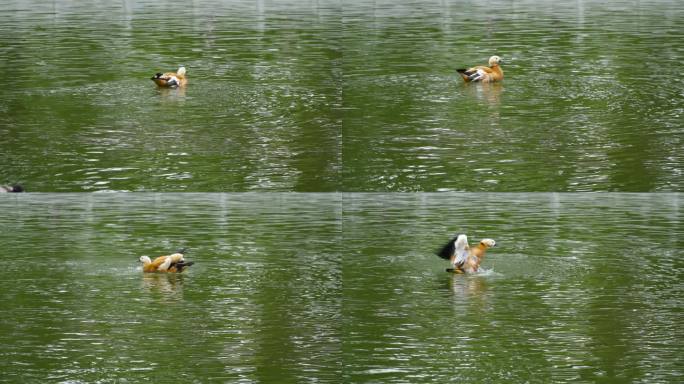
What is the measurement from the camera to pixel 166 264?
51.5ft

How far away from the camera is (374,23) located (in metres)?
31.3

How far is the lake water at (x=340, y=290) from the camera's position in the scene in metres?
13.0

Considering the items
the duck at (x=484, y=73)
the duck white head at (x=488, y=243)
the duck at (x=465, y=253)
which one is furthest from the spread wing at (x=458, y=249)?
the duck at (x=484, y=73)

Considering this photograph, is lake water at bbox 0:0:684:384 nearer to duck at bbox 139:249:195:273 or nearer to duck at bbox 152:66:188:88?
duck at bbox 139:249:195:273

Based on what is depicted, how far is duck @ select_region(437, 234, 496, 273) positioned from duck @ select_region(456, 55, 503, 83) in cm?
819

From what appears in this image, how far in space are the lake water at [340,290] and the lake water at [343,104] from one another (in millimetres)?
435

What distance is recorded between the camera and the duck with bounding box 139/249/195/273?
618 inches

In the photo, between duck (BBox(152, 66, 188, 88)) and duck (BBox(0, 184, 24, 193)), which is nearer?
duck (BBox(0, 184, 24, 193))

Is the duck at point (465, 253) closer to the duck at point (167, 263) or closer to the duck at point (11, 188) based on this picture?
the duck at point (167, 263)

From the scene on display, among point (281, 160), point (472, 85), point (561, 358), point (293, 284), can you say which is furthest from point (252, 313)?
point (472, 85)

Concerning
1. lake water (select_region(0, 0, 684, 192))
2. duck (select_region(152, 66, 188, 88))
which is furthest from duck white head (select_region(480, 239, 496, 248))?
duck (select_region(152, 66, 188, 88))

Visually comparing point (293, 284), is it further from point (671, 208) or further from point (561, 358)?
point (671, 208)

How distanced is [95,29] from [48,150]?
36.7 ft

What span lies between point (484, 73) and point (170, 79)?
4.20 metres
